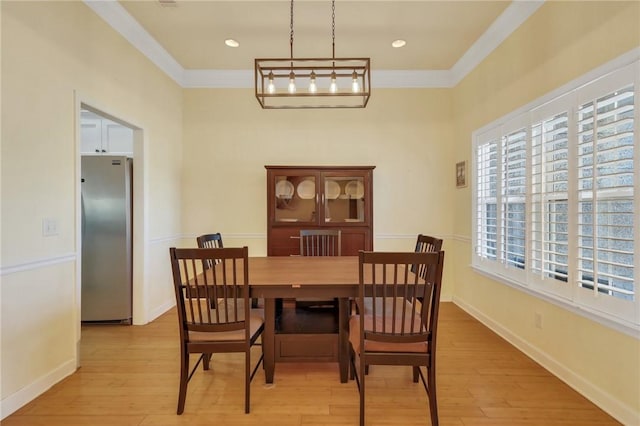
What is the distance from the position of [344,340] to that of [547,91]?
2313 millimetres

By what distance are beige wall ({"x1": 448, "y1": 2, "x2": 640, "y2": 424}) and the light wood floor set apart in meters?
0.14

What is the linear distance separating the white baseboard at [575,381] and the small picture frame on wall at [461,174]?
1.51 m

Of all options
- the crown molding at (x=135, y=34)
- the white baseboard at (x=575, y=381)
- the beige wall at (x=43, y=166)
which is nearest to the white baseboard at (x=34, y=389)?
the beige wall at (x=43, y=166)

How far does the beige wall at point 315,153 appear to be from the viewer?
13.2 feet

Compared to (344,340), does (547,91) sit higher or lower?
higher

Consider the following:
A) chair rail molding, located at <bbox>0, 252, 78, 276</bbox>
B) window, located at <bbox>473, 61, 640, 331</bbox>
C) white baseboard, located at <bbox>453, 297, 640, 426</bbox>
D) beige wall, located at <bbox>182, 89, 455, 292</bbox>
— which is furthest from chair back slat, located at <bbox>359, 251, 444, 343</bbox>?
beige wall, located at <bbox>182, 89, 455, 292</bbox>

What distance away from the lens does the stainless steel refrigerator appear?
3.08 m

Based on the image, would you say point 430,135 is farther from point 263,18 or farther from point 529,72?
point 263,18

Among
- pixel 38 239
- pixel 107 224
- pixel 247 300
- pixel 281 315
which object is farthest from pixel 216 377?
pixel 107 224

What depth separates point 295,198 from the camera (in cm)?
369

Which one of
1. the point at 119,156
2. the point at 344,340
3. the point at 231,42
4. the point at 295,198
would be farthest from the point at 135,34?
the point at 344,340

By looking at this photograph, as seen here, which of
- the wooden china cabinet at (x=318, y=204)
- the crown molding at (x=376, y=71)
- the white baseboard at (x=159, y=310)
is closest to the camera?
the crown molding at (x=376, y=71)

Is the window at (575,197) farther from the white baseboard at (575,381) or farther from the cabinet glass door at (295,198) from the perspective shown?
the cabinet glass door at (295,198)

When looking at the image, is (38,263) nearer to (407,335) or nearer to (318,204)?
(407,335)
